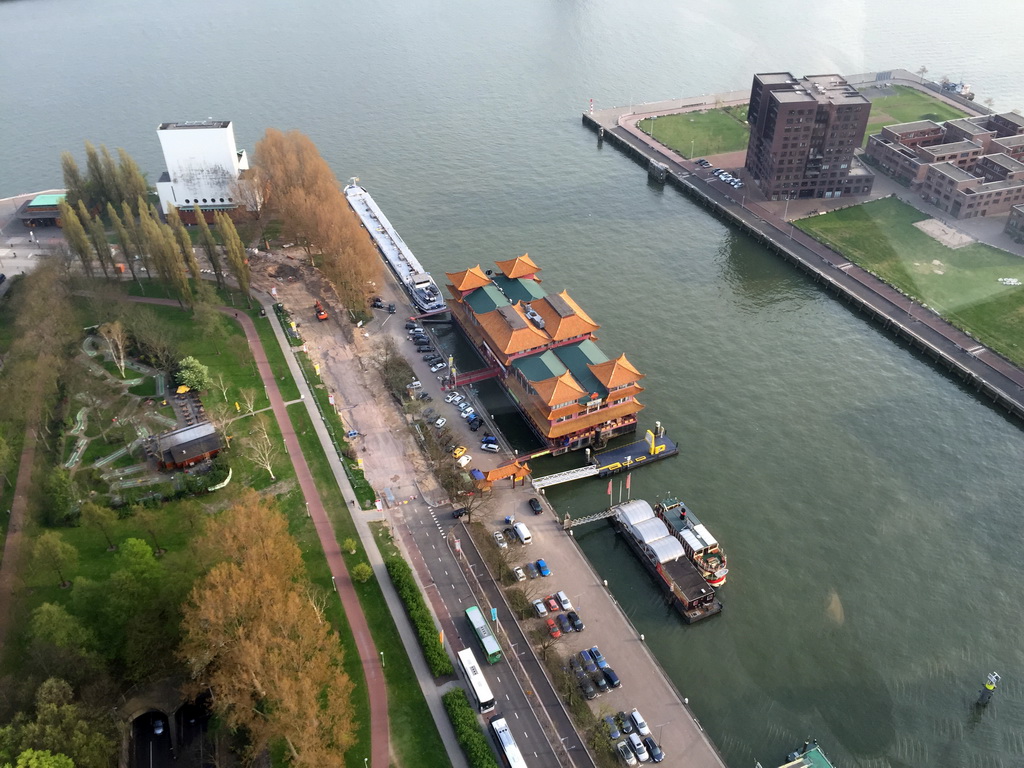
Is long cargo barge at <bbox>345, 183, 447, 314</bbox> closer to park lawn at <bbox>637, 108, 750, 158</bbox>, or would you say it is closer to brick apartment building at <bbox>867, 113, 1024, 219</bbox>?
park lawn at <bbox>637, 108, 750, 158</bbox>

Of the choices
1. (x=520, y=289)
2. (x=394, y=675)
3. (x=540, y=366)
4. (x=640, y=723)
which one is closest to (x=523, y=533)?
(x=394, y=675)

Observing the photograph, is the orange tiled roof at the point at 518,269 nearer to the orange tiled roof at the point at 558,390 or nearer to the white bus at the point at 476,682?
the orange tiled roof at the point at 558,390

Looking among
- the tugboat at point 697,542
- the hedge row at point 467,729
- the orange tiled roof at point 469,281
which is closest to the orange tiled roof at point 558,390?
the tugboat at point 697,542

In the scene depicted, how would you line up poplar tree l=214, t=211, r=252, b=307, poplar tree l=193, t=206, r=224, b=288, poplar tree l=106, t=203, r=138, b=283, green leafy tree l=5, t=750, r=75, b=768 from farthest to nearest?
poplar tree l=193, t=206, r=224, b=288 < poplar tree l=106, t=203, r=138, b=283 < poplar tree l=214, t=211, r=252, b=307 < green leafy tree l=5, t=750, r=75, b=768

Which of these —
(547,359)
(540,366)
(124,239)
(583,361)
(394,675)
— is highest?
(124,239)

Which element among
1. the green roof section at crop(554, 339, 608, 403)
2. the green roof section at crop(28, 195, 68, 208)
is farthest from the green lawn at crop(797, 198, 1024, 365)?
the green roof section at crop(28, 195, 68, 208)

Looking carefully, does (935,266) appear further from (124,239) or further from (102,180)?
(102,180)

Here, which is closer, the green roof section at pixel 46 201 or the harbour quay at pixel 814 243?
the harbour quay at pixel 814 243
